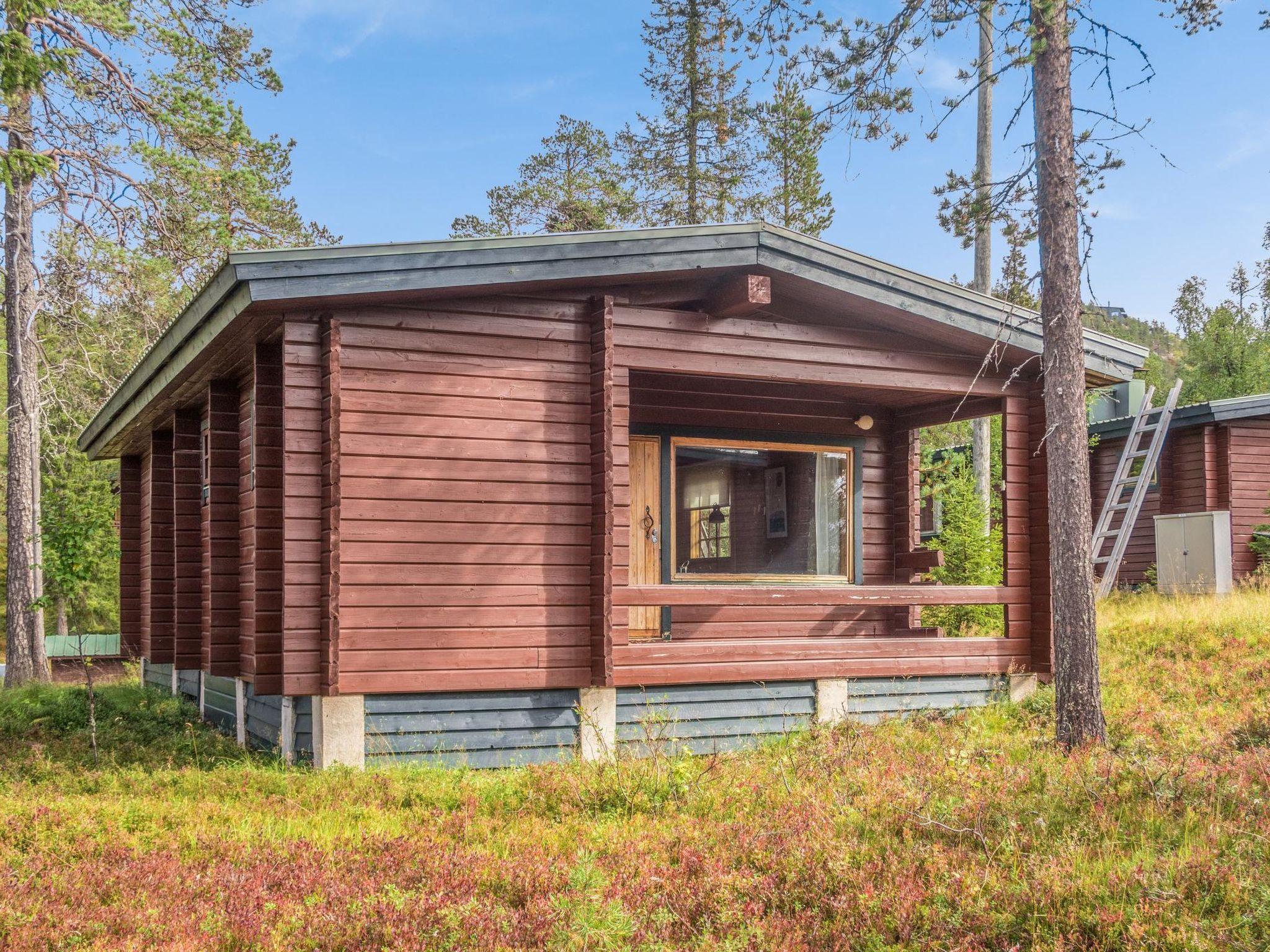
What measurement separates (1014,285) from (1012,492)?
1996 mm

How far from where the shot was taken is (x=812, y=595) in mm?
10320

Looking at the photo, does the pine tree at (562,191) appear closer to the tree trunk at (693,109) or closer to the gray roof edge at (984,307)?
the tree trunk at (693,109)

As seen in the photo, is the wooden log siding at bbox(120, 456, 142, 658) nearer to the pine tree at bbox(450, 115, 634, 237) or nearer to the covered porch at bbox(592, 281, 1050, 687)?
the covered porch at bbox(592, 281, 1050, 687)

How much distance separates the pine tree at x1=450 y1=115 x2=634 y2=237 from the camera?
3059 cm

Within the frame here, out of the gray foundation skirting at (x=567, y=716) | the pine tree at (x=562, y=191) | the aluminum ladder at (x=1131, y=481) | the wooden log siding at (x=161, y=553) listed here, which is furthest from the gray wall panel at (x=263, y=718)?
the pine tree at (x=562, y=191)

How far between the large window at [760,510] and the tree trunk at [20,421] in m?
11.0

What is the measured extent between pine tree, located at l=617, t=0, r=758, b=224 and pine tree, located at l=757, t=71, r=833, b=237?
41 centimetres

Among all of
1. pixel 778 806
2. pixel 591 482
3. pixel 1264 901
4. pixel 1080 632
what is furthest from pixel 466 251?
pixel 1264 901

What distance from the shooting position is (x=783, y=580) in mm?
12359

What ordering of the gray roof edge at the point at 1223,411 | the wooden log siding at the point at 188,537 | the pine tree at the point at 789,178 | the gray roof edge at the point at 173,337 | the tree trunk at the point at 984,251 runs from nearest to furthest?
the gray roof edge at the point at 173,337
the wooden log siding at the point at 188,537
the tree trunk at the point at 984,251
the gray roof edge at the point at 1223,411
the pine tree at the point at 789,178

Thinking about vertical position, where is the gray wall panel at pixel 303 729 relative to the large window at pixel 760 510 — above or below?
below

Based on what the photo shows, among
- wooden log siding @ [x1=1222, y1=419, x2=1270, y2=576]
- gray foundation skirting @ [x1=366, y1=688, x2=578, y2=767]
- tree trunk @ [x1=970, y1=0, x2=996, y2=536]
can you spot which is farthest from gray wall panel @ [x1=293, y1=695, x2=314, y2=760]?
wooden log siding @ [x1=1222, y1=419, x2=1270, y2=576]

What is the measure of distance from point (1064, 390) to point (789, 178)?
72.6ft

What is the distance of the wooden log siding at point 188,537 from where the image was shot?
41.0 feet
